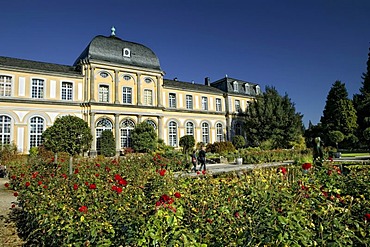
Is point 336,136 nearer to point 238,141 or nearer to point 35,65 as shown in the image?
point 238,141

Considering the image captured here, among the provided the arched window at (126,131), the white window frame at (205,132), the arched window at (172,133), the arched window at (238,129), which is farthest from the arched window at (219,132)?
the arched window at (126,131)

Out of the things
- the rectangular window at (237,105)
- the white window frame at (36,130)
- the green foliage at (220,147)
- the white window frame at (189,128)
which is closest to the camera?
the white window frame at (36,130)

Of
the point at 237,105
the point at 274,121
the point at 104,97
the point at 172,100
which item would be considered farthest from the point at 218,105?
the point at 104,97

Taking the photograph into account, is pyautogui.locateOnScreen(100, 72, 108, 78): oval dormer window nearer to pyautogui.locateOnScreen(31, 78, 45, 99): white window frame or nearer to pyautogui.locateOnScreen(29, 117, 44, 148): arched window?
pyautogui.locateOnScreen(31, 78, 45, 99): white window frame

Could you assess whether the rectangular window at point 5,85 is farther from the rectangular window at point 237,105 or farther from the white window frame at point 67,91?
the rectangular window at point 237,105

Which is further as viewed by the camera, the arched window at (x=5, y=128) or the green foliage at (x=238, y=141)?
the green foliage at (x=238, y=141)

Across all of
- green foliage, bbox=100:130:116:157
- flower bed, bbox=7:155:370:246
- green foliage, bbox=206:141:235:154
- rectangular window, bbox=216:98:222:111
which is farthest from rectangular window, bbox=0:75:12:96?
rectangular window, bbox=216:98:222:111

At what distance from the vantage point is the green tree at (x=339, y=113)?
2805 cm

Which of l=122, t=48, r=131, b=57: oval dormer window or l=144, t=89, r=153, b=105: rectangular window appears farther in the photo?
l=144, t=89, r=153, b=105: rectangular window

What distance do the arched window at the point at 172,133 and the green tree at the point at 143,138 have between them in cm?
441

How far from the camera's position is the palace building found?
19.1 meters

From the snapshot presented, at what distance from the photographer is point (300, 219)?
5.81 ft

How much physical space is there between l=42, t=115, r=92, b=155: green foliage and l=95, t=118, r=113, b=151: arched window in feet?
8.06

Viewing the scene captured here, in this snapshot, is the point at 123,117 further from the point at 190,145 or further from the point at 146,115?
the point at 190,145
